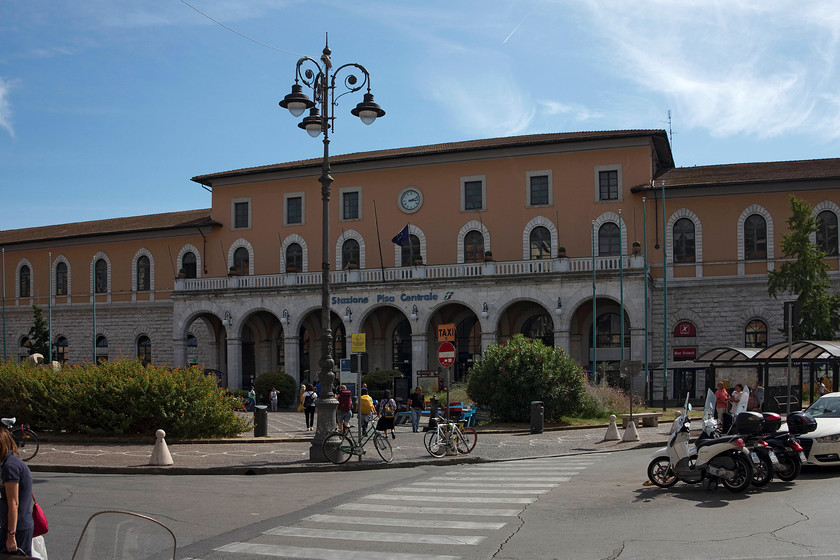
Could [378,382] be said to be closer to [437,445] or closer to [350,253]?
[350,253]

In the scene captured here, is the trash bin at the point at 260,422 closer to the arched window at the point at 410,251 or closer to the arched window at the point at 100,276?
the arched window at the point at 410,251

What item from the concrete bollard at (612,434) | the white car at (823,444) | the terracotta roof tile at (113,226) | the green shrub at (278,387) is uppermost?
the terracotta roof tile at (113,226)

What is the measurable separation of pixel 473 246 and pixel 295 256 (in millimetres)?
10442

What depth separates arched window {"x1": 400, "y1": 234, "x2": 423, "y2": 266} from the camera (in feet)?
152

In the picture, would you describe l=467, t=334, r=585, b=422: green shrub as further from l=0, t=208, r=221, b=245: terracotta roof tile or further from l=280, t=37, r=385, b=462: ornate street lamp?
l=0, t=208, r=221, b=245: terracotta roof tile

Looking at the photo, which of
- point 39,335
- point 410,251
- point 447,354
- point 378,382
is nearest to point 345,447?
point 447,354

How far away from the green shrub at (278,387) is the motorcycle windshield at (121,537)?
123 ft

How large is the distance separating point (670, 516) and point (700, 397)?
2932 centimetres

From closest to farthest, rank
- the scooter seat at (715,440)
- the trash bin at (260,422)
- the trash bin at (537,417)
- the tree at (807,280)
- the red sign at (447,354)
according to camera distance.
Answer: the scooter seat at (715,440), the red sign at (447,354), the trash bin at (260,422), the trash bin at (537,417), the tree at (807,280)

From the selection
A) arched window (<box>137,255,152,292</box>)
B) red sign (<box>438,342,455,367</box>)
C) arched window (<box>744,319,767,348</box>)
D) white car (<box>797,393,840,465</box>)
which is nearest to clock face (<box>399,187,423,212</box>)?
arched window (<box>137,255,152,292</box>)

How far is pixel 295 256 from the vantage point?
49.1m

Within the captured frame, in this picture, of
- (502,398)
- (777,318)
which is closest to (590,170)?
(777,318)

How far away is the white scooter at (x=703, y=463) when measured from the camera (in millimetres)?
12609

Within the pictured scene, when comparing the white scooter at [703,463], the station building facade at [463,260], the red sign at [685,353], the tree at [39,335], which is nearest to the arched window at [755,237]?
the station building facade at [463,260]
